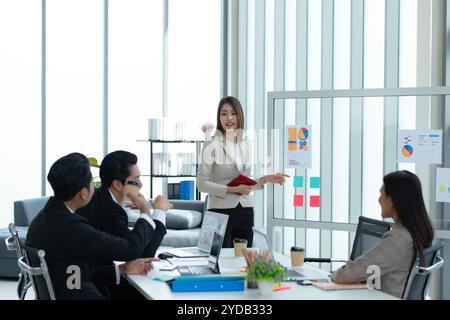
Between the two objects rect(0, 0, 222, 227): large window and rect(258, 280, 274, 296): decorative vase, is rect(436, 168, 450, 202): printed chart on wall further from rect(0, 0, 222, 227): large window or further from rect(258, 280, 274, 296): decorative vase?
rect(0, 0, 222, 227): large window

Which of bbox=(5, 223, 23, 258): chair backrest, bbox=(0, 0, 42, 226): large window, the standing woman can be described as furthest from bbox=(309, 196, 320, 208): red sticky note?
bbox=(0, 0, 42, 226): large window

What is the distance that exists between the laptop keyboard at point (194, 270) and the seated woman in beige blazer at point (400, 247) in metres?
0.65

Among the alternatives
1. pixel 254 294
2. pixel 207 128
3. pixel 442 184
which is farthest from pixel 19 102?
pixel 254 294

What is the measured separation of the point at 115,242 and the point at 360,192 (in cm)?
256

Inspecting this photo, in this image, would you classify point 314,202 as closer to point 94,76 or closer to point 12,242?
point 12,242

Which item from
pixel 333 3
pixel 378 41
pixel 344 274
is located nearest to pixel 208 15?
pixel 333 3

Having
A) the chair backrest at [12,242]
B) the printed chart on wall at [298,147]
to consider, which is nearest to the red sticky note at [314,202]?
the printed chart on wall at [298,147]

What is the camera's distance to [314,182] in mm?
5215

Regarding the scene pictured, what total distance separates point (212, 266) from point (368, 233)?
0.88m

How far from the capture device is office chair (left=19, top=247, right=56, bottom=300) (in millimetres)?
2820

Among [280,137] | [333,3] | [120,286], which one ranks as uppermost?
[333,3]

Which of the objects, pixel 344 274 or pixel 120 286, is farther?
pixel 120 286

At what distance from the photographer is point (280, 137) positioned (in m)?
5.29
